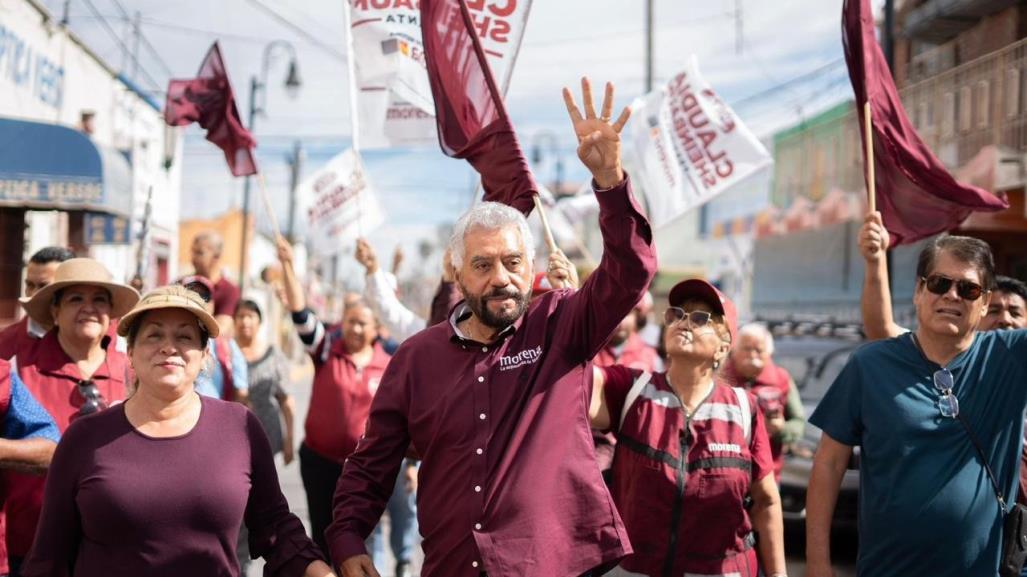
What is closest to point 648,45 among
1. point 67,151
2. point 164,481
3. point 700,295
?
point 67,151

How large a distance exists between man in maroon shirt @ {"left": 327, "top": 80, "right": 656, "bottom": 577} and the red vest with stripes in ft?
2.09

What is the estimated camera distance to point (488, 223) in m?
3.34

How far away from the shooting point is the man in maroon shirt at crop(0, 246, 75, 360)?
189 inches

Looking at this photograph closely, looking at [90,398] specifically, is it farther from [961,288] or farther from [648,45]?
[648,45]

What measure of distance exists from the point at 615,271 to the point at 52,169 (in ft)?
31.7

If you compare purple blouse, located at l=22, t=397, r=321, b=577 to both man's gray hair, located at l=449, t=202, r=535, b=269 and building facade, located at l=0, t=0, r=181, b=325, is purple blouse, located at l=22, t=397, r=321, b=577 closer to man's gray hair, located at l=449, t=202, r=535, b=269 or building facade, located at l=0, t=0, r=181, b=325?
man's gray hair, located at l=449, t=202, r=535, b=269

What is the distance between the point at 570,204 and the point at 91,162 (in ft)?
17.4

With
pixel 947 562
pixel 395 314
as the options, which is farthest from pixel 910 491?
pixel 395 314

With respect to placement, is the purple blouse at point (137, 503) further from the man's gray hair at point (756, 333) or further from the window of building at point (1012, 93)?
the window of building at point (1012, 93)

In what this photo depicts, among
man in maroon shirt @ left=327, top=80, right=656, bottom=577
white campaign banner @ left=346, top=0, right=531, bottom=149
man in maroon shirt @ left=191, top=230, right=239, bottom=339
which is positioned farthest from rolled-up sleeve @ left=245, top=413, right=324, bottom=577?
man in maroon shirt @ left=191, top=230, right=239, bottom=339

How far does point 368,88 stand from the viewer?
6840 millimetres

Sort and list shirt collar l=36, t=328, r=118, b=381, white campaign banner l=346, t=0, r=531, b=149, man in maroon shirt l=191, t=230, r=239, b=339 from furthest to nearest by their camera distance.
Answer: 1. man in maroon shirt l=191, t=230, r=239, b=339
2. white campaign banner l=346, t=0, r=531, b=149
3. shirt collar l=36, t=328, r=118, b=381

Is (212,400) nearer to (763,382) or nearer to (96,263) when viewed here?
(96,263)

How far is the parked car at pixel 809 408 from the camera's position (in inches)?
339
